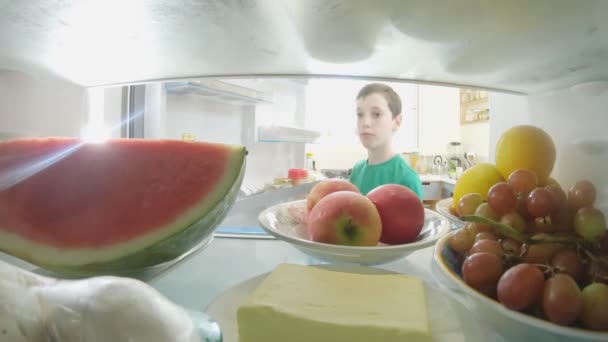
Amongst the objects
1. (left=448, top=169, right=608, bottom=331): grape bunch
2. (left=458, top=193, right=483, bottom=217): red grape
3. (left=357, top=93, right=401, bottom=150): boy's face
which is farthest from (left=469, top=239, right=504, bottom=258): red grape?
(left=357, top=93, right=401, bottom=150): boy's face

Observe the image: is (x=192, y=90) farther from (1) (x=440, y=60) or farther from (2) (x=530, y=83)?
(2) (x=530, y=83)

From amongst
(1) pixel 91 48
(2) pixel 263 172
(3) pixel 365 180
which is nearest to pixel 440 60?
(1) pixel 91 48

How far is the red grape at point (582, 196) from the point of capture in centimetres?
33

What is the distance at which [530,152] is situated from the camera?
20.0 inches

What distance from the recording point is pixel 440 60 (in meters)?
0.49

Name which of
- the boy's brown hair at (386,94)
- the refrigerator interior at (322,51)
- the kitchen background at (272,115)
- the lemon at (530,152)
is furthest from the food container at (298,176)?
the lemon at (530,152)

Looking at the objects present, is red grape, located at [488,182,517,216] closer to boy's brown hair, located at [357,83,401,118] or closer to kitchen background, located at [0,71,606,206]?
kitchen background, located at [0,71,606,206]

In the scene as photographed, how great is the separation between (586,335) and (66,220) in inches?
17.9

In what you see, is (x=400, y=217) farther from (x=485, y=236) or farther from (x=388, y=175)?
(x=388, y=175)

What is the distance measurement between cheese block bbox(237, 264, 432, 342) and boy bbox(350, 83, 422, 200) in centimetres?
129

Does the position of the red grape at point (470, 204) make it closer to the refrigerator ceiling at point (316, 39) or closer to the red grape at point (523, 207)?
the red grape at point (523, 207)

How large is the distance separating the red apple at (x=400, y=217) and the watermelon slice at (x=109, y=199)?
0.71ft

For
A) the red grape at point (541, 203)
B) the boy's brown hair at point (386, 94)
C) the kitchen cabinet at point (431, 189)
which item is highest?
the boy's brown hair at point (386, 94)

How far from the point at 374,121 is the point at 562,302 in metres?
1.42
